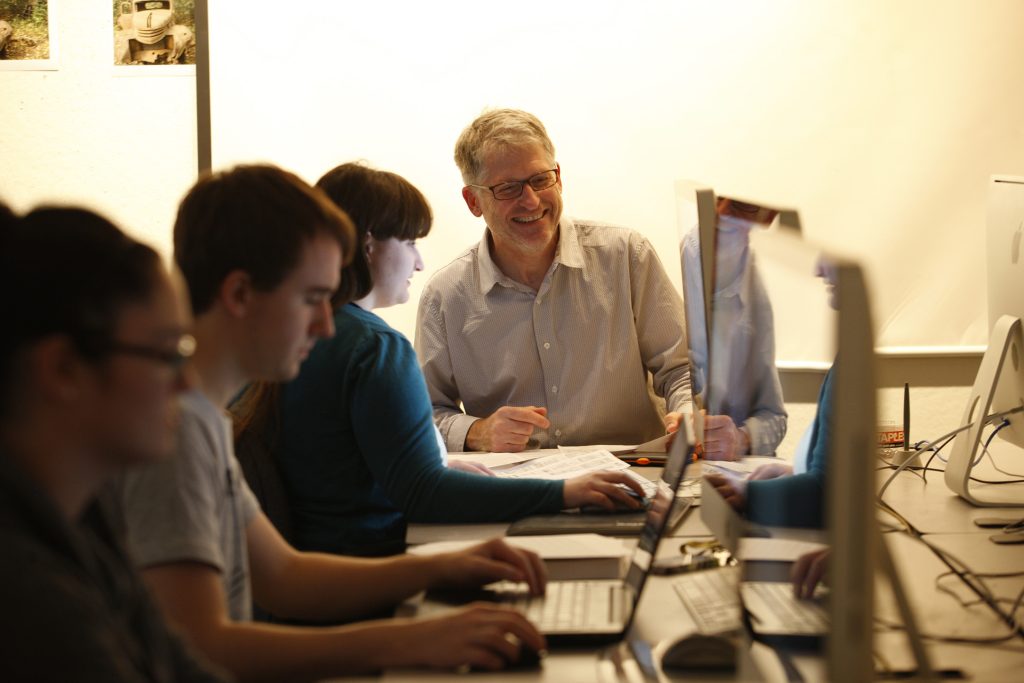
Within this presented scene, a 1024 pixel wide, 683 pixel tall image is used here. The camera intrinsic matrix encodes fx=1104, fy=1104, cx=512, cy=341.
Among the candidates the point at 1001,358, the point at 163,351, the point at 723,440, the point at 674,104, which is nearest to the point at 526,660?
the point at 723,440

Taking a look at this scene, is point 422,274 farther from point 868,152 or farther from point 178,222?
point 178,222

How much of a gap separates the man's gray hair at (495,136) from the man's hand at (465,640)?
1.62 meters

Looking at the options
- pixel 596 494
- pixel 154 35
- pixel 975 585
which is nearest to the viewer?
pixel 975 585

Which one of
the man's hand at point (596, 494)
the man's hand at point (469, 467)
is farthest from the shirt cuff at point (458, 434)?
the man's hand at point (596, 494)

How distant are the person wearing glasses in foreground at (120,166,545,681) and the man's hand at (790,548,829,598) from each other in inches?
10.8

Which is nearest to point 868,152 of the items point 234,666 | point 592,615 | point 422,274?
point 422,274

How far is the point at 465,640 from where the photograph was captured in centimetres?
109

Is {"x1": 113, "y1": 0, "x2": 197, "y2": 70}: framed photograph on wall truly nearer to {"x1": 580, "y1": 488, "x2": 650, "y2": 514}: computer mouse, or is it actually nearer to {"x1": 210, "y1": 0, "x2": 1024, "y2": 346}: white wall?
{"x1": 210, "y1": 0, "x2": 1024, "y2": 346}: white wall

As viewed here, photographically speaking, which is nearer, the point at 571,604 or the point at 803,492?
the point at 803,492

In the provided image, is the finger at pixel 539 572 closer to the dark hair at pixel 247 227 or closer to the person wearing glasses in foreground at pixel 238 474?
the person wearing glasses in foreground at pixel 238 474

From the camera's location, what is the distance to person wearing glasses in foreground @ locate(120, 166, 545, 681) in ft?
3.34

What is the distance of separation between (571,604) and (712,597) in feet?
0.54

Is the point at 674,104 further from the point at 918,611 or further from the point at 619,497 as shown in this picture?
the point at 918,611

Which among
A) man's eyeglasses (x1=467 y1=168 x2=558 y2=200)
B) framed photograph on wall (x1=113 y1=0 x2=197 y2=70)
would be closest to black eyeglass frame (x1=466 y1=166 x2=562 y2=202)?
man's eyeglasses (x1=467 y1=168 x2=558 y2=200)
